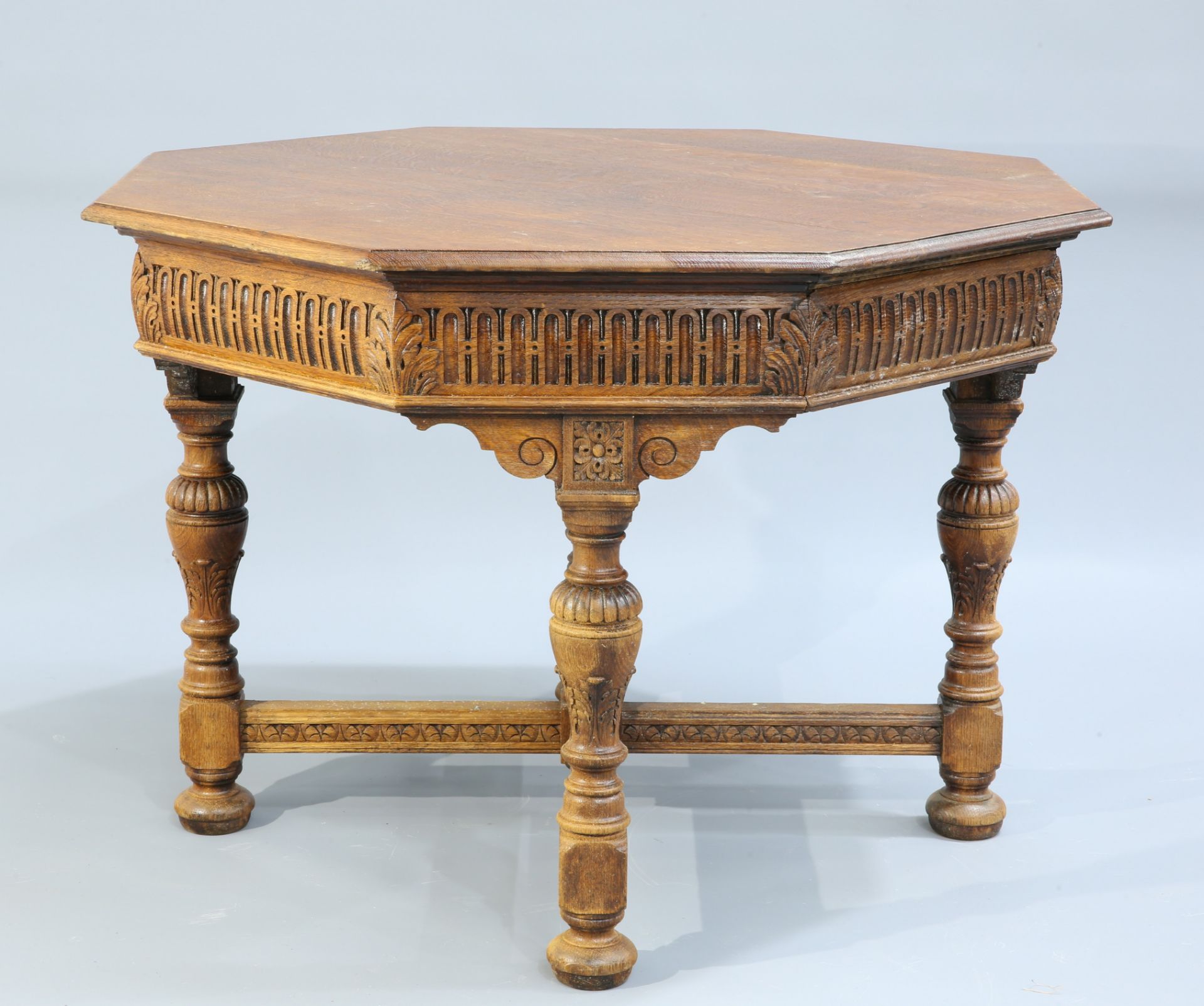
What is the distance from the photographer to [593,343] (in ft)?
9.16

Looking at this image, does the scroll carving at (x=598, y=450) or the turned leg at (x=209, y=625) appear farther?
the turned leg at (x=209, y=625)

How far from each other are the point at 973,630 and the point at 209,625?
1379 millimetres

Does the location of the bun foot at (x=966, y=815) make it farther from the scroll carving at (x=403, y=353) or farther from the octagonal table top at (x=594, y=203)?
the scroll carving at (x=403, y=353)

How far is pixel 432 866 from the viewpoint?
354cm

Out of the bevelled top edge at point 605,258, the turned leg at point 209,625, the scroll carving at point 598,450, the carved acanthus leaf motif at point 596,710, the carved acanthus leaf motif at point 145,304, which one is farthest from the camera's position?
the turned leg at point 209,625

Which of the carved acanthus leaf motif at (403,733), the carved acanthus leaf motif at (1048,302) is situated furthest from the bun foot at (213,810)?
the carved acanthus leaf motif at (1048,302)

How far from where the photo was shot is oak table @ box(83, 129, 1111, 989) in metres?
2.79

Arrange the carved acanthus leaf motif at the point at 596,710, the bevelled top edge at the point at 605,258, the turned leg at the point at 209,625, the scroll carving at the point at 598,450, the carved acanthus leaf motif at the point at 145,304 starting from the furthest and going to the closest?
the turned leg at the point at 209,625 → the carved acanthus leaf motif at the point at 145,304 → the carved acanthus leaf motif at the point at 596,710 → the scroll carving at the point at 598,450 → the bevelled top edge at the point at 605,258

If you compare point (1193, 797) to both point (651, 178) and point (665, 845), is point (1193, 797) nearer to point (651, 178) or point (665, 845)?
point (665, 845)

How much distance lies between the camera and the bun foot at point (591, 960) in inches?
123

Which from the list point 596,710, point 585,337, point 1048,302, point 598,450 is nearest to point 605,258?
point 585,337

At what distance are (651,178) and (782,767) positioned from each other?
1232 mm

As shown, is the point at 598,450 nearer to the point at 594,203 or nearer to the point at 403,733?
the point at 594,203

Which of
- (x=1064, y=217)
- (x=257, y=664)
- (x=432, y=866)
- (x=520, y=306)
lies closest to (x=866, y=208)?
(x=1064, y=217)
